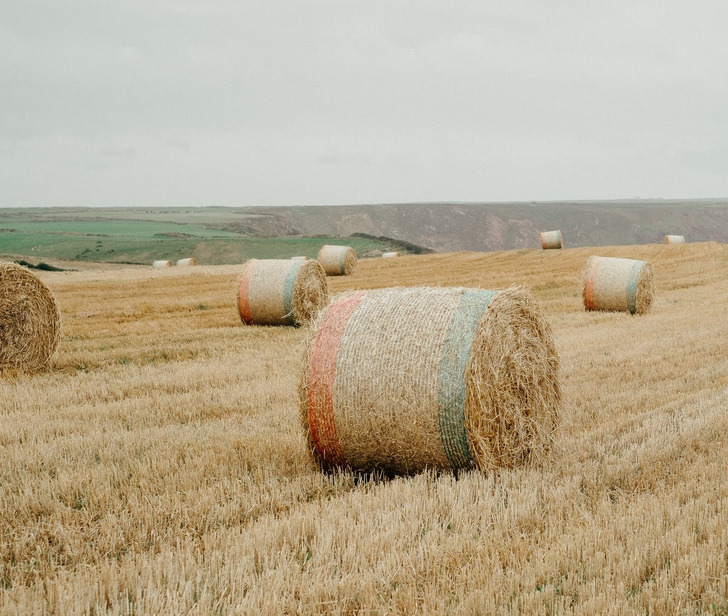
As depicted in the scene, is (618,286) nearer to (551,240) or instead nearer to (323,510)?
(323,510)

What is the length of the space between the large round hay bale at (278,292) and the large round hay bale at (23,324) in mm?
4098

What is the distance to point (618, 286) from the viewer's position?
574 inches

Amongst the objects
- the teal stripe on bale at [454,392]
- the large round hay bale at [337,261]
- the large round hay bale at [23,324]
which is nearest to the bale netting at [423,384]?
the teal stripe on bale at [454,392]

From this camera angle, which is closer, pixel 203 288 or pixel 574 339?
pixel 574 339

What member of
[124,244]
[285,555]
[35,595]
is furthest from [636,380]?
[124,244]

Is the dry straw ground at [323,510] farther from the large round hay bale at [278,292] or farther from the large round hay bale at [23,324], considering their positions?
the large round hay bale at [278,292]

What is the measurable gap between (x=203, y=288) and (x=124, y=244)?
29.9 metres

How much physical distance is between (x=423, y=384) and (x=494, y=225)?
80369 millimetres

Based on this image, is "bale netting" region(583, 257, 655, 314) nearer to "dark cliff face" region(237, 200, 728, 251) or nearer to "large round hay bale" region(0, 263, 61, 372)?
"large round hay bale" region(0, 263, 61, 372)

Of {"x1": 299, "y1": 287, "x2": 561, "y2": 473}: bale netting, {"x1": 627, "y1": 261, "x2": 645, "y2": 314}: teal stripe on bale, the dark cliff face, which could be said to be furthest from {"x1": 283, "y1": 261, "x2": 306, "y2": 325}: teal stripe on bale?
the dark cliff face

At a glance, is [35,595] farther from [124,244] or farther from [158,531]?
[124,244]

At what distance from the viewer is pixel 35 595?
315 cm

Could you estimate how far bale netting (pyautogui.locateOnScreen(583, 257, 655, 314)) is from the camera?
47.5 feet

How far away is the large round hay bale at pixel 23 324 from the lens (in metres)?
9.44
